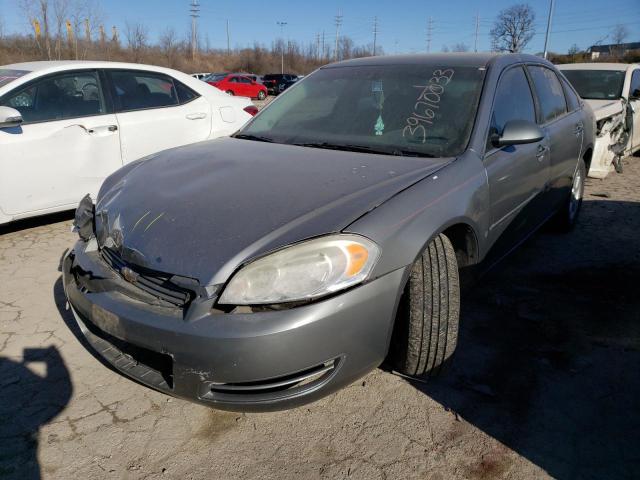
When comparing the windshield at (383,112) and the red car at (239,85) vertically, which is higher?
the windshield at (383,112)

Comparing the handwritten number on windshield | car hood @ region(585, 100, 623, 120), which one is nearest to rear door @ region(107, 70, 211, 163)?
the handwritten number on windshield

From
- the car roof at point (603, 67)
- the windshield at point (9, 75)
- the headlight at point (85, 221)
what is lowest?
the headlight at point (85, 221)

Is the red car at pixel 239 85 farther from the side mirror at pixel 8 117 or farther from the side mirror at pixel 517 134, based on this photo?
the side mirror at pixel 517 134

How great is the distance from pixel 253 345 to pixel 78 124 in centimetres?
358

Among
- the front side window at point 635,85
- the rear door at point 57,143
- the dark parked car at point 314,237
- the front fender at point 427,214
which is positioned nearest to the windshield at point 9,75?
the rear door at point 57,143

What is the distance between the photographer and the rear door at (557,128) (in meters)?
3.57

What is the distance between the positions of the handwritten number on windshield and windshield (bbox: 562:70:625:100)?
231 inches

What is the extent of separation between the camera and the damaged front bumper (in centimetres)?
173

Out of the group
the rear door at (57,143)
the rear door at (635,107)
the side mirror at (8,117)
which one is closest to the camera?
the side mirror at (8,117)

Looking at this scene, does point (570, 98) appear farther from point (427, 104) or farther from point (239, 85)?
point (239, 85)

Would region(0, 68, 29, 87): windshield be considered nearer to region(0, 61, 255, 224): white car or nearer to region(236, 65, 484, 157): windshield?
region(0, 61, 255, 224): white car

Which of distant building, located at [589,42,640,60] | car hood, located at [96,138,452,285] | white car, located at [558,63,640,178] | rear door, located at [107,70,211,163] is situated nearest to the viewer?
car hood, located at [96,138,452,285]

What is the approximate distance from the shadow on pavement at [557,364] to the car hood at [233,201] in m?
1.04

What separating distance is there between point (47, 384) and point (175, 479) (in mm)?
964
